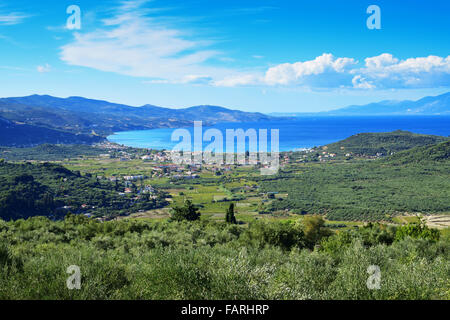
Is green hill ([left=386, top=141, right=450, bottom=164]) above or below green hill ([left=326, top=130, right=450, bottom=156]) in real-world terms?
below

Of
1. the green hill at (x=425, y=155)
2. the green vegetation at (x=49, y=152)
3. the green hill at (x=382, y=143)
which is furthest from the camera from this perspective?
the green hill at (x=382, y=143)

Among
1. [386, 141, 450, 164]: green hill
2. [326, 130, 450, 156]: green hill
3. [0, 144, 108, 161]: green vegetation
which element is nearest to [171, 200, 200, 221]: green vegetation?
[386, 141, 450, 164]: green hill

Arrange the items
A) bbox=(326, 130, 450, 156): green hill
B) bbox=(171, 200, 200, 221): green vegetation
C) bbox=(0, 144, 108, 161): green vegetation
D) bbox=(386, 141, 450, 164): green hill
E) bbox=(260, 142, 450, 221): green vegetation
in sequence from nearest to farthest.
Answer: bbox=(171, 200, 200, 221): green vegetation < bbox=(260, 142, 450, 221): green vegetation < bbox=(386, 141, 450, 164): green hill < bbox=(0, 144, 108, 161): green vegetation < bbox=(326, 130, 450, 156): green hill

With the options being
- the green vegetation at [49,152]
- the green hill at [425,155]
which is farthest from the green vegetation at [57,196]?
the green hill at [425,155]

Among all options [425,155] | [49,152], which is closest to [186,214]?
[425,155]

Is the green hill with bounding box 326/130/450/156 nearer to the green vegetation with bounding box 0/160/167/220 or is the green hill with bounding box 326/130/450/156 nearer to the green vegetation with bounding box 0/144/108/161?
the green vegetation with bounding box 0/160/167/220

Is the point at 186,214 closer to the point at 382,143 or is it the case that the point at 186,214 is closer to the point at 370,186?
the point at 370,186

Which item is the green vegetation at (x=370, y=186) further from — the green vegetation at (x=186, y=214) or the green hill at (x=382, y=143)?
the green vegetation at (x=186, y=214)

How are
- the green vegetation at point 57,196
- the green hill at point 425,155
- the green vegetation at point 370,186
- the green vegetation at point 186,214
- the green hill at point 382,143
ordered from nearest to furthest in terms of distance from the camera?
the green vegetation at point 186,214 < the green vegetation at point 57,196 < the green vegetation at point 370,186 < the green hill at point 425,155 < the green hill at point 382,143
